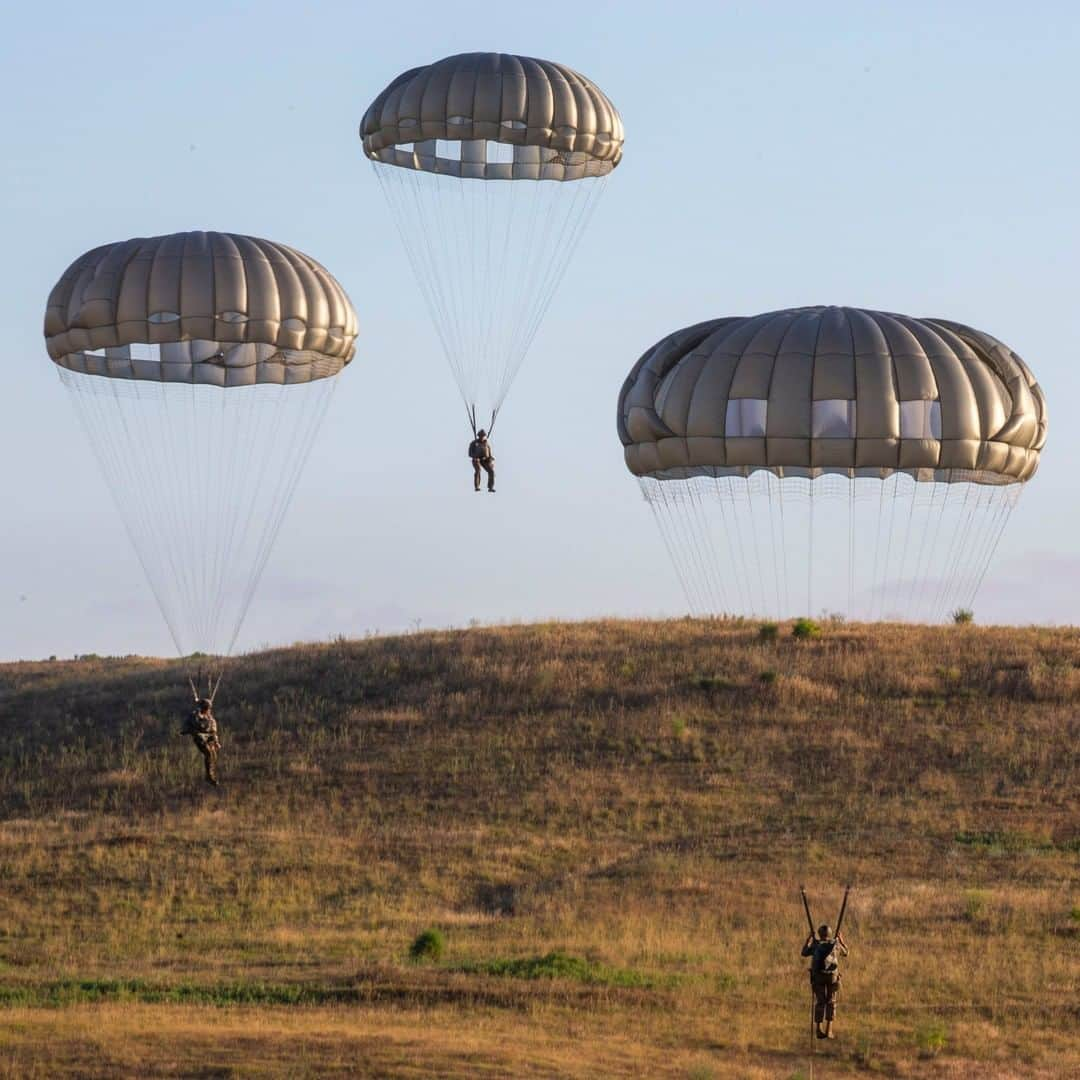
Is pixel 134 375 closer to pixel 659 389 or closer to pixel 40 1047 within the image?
pixel 659 389

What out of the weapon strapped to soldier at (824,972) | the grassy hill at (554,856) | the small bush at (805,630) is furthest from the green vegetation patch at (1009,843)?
the weapon strapped to soldier at (824,972)

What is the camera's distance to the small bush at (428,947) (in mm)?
31505

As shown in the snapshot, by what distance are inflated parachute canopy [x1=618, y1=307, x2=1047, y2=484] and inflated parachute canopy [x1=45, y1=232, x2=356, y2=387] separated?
7818mm

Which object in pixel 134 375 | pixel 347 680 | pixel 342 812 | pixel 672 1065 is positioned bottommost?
pixel 672 1065

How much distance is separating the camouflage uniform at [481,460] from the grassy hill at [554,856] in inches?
255

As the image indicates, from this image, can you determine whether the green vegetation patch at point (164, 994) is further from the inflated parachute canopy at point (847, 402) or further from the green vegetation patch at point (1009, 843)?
the inflated parachute canopy at point (847, 402)

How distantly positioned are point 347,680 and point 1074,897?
24961 millimetres

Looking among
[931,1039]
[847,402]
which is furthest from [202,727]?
[931,1039]

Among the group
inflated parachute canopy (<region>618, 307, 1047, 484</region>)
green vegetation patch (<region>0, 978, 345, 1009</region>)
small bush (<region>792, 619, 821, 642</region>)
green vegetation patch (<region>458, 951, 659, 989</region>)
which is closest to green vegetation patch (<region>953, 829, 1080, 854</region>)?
inflated parachute canopy (<region>618, 307, 1047, 484</region>)

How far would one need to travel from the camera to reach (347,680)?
184 feet

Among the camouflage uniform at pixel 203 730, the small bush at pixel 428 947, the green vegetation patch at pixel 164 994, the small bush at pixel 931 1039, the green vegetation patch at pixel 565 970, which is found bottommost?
the small bush at pixel 931 1039

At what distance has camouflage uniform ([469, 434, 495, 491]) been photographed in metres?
47.1

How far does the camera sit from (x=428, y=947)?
31734 mm

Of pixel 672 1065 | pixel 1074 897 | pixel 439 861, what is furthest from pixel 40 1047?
pixel 1074 897
